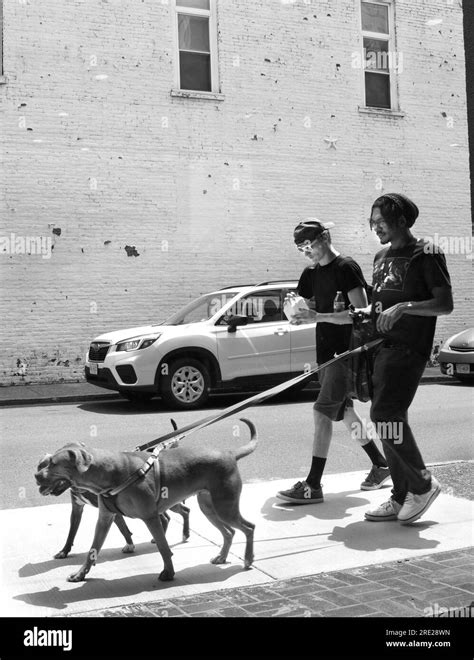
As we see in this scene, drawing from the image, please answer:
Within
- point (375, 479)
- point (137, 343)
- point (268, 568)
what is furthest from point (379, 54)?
point (268, 568)

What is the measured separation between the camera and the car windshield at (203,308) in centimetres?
1262

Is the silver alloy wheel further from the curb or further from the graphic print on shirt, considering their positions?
the graphic print on shirt

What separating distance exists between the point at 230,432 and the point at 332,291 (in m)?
4.14

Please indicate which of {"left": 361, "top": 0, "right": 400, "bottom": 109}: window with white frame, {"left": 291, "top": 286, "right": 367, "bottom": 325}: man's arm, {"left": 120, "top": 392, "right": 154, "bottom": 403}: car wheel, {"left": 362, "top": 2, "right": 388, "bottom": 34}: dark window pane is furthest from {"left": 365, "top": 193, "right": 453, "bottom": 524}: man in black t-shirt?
{"left": 362, "top": 2, "right": 388, "bottom": 34}: dark window pane

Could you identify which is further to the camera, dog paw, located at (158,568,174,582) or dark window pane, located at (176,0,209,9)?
dark window pane, located at (176,0,209,9)

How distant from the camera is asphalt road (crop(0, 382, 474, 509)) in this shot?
291 inches

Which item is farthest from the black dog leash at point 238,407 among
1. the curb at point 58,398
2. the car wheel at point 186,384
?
the curb at point 58,398

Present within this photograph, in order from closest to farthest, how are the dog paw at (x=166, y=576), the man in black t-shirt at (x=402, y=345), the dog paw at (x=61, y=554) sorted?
the dog paw at (x=166, y=576) < the dog paw at (x=61, y=554) < the man in black t-shirt at (x=402, y=345)

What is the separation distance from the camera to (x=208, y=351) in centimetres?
1212

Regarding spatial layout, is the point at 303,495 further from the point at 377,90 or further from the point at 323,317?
the point at 377,90

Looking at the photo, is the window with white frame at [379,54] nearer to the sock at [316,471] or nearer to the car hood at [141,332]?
the car hood at [141,332]

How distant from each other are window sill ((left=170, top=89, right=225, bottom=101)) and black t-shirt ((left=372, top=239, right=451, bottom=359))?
40.3 ft
